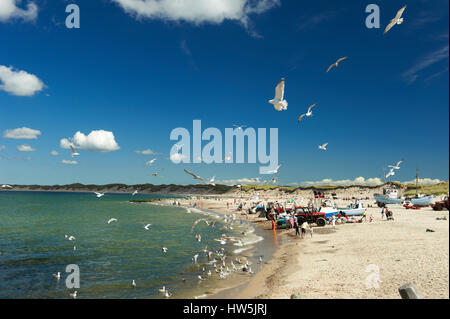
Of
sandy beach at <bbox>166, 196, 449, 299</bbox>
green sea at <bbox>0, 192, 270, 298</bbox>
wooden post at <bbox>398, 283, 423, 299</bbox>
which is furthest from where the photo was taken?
green sea at <bbox>0, 192, 270, 298</bbox>

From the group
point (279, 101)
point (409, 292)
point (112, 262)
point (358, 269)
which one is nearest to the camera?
point (409, 292)

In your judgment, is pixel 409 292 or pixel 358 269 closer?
pixel 409 292

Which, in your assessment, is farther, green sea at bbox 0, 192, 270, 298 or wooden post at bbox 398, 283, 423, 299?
green sea at bbox 0, 192, 270, 298

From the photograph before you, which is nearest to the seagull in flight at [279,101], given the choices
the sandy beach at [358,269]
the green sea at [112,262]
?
the sandy beach at [358,269]

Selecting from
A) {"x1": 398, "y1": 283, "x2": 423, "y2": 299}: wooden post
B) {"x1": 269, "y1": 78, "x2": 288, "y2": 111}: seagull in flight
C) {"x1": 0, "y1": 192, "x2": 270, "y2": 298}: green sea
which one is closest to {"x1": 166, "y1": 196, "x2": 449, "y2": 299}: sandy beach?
{"x1": 0, "y1": 192, "x2": 270, "y2": 298}: green sea

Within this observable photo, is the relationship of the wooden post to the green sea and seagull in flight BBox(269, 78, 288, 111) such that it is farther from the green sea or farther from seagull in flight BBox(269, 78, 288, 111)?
the green sea

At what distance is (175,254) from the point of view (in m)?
27.1

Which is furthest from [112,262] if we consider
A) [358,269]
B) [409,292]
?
[409,292]

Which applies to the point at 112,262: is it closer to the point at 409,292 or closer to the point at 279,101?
the point at 279,101

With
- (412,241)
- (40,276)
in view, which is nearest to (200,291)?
(40,276)

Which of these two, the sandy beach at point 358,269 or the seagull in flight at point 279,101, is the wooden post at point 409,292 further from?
the seagull in flight at point 279,101
